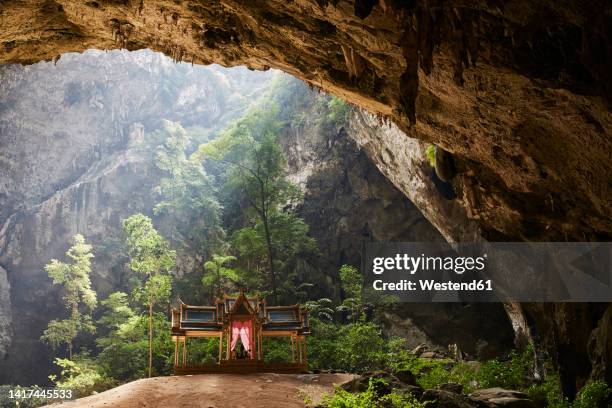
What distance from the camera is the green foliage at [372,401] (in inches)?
302

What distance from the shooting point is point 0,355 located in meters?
23.3

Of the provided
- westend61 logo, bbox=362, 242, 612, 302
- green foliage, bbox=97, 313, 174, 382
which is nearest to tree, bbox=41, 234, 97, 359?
green foliage, bbox=97, 313, 174, 382

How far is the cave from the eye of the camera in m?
5.09

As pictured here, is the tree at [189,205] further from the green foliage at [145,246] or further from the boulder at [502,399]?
the boulder at [502,399]

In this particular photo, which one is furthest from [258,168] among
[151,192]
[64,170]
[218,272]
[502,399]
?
[64,170]

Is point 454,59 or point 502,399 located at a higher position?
point 454,59

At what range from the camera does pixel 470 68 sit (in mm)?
6125

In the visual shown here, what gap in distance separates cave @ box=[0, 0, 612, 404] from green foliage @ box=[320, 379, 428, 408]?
145 inches

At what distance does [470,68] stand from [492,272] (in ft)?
27.4

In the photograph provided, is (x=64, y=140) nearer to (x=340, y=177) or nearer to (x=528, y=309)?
(x=340, y=177)

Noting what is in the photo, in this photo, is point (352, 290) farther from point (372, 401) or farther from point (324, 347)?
point (372, 401)

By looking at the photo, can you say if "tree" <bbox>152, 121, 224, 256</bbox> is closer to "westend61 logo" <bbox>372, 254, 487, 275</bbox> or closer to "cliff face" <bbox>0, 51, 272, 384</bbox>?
"cliff face" <bbox>0, 51, 272, 384</bbox>

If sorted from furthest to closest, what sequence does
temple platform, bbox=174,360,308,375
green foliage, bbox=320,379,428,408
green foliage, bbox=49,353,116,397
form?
green foliage, bbox=49,353,116,397 < temple platform, bbox=174,360,308,375 < green foliage, bbox=320,379,428,408

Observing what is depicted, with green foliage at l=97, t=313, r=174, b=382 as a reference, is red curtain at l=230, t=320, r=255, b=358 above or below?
above
